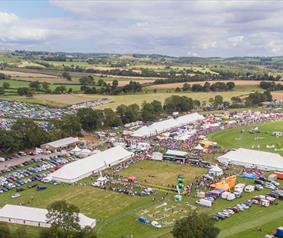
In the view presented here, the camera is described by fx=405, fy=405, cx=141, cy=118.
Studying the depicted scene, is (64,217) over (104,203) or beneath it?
over

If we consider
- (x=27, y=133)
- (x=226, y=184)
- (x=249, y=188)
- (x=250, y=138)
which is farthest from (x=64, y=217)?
(x=250, y=138)

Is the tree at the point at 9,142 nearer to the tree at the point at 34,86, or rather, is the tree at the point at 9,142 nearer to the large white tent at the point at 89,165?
the large white tent at the point at 89,165

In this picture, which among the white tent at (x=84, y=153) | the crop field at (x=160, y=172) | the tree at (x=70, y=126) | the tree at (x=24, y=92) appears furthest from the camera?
the tree at (x=24, y=92)

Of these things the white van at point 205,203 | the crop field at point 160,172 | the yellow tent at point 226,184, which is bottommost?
the crop field at point 160,172

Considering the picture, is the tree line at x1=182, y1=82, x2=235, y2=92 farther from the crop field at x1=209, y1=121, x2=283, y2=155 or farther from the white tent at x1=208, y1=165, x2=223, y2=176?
the white tent at x1=208, y1=165, x2=223, y2=176

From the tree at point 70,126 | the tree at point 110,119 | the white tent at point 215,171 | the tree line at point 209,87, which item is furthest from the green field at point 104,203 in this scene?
the tree line at point 209,87

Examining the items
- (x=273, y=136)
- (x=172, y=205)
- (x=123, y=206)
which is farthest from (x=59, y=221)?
(x=273, y=136)

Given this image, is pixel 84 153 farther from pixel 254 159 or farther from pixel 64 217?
pixel 64 217
